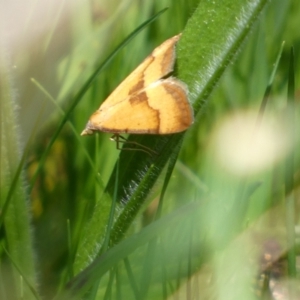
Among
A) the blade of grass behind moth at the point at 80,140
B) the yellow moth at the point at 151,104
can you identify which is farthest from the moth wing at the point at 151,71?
the blade of grass behind moth at the point at 80,140

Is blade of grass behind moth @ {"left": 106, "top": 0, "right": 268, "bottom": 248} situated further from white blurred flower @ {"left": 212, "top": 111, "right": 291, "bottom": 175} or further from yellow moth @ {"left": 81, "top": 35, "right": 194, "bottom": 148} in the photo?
white blurred flower @ {"left": 212, "top": 111, "right": 291, "bottom": 175}

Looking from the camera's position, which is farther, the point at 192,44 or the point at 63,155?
the point at 63,155

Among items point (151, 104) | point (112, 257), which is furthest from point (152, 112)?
point (112, 257)

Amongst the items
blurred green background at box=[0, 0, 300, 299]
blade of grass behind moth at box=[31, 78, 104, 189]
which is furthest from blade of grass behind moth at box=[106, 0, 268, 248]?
blade of grass behind moth at box=[31, 78, 104, 189]

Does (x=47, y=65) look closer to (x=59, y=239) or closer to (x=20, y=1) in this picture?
(x=20, y=1)

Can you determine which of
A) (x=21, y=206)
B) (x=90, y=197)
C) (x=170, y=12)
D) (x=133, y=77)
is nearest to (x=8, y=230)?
(x=21, y=206)

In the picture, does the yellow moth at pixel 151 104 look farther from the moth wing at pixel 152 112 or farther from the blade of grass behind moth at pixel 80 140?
the blade of grass behind moth at pixel 80 140

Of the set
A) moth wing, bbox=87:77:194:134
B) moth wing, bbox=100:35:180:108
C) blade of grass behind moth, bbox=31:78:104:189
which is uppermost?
moth wing, bbox=100:35:180:108
